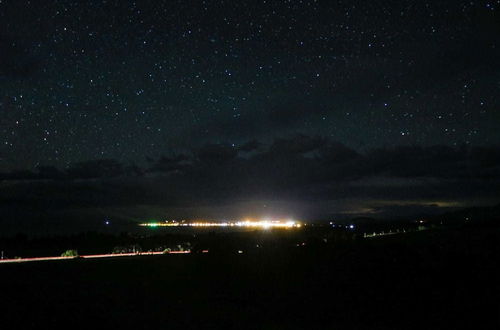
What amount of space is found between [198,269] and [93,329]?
1070 centimetres

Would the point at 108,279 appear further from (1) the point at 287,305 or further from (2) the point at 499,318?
(2) the point at 499,318

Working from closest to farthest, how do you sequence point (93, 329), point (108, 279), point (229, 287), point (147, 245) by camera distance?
point (93, 329)
point (229, 287)
point (108, 279)
point (147, 245)

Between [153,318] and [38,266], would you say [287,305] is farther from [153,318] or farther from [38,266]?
[38,266]

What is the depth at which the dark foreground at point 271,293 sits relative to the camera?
42.1 ft

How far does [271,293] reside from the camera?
663 inches

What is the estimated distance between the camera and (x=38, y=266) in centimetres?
2312

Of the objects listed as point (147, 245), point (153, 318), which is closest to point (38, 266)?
point (153, 318)

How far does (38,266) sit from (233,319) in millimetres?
13930

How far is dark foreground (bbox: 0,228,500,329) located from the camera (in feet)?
42.1

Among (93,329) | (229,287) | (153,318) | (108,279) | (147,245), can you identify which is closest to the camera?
(93,329)

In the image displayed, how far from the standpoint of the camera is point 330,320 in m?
13.2

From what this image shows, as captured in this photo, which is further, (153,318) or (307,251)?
(307,251)

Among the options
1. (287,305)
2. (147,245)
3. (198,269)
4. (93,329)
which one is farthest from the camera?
(147,245)

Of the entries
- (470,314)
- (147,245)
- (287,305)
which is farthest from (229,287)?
Answer: (147,245)
